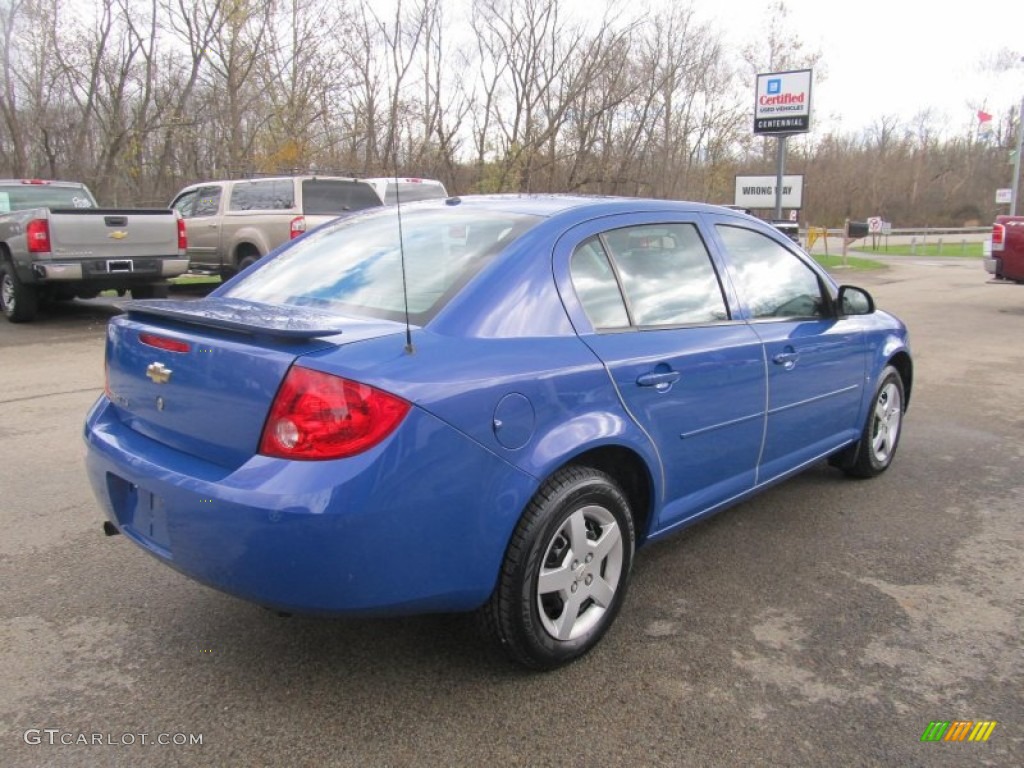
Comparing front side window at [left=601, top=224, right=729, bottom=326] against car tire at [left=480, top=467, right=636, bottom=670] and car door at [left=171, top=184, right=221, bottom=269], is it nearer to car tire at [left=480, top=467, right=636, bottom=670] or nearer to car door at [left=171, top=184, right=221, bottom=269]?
car tire at [left=480, top=467, right=636, bottom=670]

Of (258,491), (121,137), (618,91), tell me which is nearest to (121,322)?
(258,491)

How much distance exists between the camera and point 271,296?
3236 mm

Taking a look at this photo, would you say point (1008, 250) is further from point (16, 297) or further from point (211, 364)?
point (16, 297)

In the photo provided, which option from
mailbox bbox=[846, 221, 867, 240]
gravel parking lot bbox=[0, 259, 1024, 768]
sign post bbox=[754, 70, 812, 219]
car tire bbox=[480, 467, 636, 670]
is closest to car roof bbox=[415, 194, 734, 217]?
car tire bbox=[480, 467, 636, 670]

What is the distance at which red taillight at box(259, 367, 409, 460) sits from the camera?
2.24 metres

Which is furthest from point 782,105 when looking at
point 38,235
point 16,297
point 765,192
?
point 16,297

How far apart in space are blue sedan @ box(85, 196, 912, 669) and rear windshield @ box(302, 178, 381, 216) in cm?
843

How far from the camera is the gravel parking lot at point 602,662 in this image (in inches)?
93.6

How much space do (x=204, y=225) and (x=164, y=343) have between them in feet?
37.8

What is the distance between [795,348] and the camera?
3797mm

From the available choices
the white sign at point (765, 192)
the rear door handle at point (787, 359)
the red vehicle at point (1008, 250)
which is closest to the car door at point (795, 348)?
the rear door handle at point (787, 359)

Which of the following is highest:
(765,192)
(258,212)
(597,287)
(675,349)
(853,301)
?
(765,192)

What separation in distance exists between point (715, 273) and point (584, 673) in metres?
1.83

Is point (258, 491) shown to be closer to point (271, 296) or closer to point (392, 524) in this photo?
point (392, 524)
